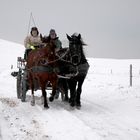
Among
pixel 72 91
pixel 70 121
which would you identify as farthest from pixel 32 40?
pixel 70 121

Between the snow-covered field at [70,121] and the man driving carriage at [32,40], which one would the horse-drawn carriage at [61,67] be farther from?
the man driving carriage at [32,40]

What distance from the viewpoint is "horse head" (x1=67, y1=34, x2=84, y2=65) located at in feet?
36.0

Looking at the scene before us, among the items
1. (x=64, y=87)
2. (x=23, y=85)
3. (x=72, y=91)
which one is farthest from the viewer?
(x=23, y=85)

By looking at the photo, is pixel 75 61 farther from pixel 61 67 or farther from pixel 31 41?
pixel 31 41

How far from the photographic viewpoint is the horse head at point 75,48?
1098 centimetres

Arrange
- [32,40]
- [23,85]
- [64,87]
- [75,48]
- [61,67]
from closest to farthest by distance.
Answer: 1. [75,48]
2. [61,67]
3. [64,87]
4. [23,85]
5. [32,40]

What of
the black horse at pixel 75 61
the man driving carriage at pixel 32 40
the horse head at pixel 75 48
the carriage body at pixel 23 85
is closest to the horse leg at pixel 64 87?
the carriage body at pixel 23 85

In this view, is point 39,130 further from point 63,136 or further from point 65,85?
point 65,85

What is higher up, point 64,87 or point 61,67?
point 61,67

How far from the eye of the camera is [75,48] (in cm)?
1101

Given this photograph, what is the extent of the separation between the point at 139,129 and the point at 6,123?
3.22 m

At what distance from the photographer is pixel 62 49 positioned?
12.4m

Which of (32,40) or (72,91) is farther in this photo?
(32,40)

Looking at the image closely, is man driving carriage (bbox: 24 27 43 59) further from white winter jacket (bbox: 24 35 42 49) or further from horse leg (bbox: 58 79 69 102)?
horse leg (bbox: 58 79 69 102)
